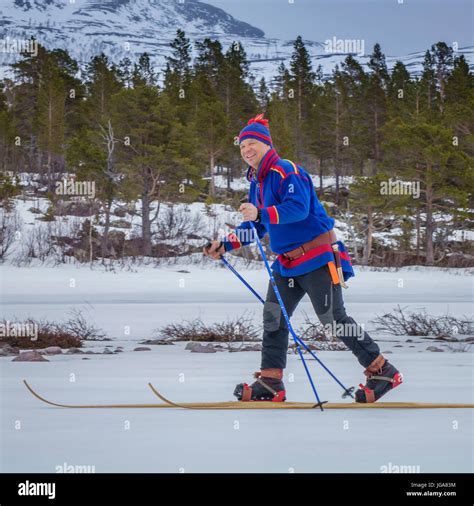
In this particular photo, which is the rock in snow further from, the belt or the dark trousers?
the belt

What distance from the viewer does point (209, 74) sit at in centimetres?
5241

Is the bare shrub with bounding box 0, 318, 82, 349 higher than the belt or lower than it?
lower

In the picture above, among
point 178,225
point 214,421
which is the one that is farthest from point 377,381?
point 178,225

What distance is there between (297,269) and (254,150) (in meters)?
0.74

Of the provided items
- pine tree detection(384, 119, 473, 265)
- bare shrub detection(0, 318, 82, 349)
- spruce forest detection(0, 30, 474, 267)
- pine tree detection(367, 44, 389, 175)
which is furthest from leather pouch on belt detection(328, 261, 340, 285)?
pine tree detection(367, 44, 389, 175)

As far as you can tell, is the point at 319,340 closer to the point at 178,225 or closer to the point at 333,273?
the point at 333,273

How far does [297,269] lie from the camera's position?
15.8 ft

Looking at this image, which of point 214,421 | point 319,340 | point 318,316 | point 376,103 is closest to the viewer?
point 214,421

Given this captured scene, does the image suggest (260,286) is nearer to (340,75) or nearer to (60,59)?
(340,75)

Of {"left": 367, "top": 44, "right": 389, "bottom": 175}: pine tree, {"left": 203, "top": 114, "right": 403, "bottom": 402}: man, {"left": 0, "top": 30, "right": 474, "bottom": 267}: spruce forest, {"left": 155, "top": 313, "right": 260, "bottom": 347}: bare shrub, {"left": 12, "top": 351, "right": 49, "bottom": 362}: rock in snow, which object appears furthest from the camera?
{"left": 367, "top": 44, "right": 389, "bottom": 175}: pine tree

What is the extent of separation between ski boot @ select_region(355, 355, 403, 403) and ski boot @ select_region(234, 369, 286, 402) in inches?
18.1

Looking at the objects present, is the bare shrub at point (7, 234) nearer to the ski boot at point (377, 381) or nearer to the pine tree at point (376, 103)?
the ski boot at point (377, 381)

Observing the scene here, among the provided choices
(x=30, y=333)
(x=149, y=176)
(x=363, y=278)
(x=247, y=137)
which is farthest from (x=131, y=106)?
(x=247, y=137)

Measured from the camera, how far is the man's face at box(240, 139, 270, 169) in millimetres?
4898
